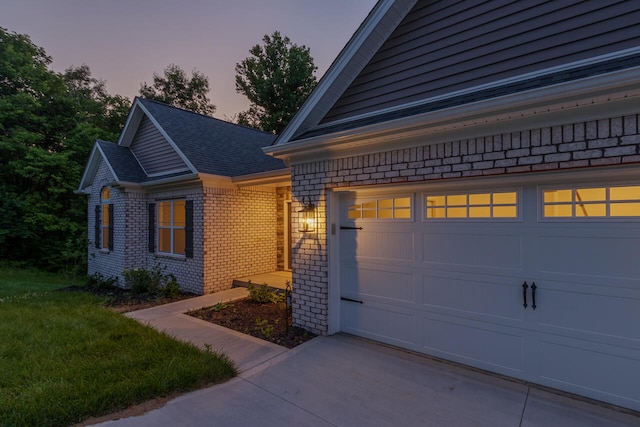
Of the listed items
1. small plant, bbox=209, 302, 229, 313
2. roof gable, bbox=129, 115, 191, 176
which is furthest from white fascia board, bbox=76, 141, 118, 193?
small plant, bbox=209, 302, 229, 313

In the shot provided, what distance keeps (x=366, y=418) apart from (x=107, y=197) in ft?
35.1

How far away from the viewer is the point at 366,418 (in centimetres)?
297

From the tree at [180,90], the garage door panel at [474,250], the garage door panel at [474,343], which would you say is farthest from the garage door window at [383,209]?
the tree at [180,90]

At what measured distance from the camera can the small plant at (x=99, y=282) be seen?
9527 mm

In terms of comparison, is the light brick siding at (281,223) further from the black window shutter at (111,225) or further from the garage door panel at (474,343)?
the garage door panel at (474,343)

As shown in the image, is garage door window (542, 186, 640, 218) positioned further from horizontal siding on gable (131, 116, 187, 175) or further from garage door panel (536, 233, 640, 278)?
horizontal siding on gable (131, 116, 187, 175)

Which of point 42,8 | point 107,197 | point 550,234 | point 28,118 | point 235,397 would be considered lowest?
point 235,397

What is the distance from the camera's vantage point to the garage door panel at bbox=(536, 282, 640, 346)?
3.02m

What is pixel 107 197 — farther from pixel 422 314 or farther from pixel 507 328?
pixel 507 328

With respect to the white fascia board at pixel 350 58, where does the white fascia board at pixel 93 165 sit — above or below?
below

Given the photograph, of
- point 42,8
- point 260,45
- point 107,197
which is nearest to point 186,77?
point 260,45

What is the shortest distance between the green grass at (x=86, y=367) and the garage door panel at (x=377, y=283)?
6.83 feet

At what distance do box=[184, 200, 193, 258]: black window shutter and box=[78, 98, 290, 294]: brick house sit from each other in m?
0.03

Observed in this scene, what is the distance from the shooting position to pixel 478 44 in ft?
13.6
